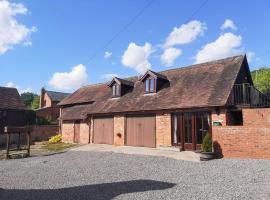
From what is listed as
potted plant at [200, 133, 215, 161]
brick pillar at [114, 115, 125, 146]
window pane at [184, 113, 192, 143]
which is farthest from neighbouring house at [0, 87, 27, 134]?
potted plant at [200, 133, 215, 161]

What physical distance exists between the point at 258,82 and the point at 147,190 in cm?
3974

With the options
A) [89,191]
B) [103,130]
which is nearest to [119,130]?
[103,130]

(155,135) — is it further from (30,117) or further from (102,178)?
(30,117)

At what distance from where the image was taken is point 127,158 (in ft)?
53.7

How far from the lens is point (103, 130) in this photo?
25.2m

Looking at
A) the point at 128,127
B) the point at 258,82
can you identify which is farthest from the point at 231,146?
the point at 258,82

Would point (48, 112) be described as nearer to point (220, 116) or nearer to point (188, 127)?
point (188, 127)

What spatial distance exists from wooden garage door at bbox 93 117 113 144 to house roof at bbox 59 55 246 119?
0.96m

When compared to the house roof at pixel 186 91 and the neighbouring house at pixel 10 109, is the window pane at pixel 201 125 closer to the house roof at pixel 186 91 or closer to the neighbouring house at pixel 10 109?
the house roof at pixel 186 91

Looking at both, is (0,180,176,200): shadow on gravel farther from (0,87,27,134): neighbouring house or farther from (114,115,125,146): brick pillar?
(0,87,27,134): neighbouring house

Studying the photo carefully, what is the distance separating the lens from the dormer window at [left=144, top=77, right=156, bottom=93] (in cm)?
2312

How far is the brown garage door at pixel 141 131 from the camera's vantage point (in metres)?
21.0

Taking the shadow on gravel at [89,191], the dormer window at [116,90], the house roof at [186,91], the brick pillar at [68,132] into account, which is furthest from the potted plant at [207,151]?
the brick pillar at [68,132]

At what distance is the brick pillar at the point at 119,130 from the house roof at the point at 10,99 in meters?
17.1
